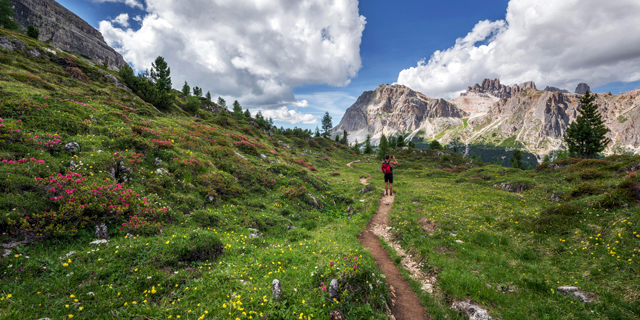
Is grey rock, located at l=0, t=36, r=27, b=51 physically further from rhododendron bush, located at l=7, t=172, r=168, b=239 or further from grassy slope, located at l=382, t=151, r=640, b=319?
grassy slope, located at l=382, t=151, r=640, b=319

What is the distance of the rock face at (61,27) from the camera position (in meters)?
136

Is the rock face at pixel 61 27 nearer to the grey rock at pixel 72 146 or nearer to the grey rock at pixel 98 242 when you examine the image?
the grey rock at pixel 72 146

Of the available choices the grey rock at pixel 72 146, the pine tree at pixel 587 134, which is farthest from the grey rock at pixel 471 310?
the pine tree at pixel 587 134

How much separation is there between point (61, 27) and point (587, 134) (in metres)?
284

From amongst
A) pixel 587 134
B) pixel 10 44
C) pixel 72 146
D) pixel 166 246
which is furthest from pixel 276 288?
pixel 587 134

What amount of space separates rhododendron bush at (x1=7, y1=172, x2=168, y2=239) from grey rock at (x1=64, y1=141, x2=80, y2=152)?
350cm

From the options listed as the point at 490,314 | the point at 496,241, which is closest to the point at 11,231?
the point at 490,314

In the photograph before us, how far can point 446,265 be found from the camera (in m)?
9.81

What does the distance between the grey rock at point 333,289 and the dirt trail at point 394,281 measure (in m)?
2.28

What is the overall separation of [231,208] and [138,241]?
6301mm

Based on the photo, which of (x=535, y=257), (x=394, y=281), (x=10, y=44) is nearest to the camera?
(x=394, y=281)

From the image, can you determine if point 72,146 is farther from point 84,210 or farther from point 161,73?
point 161,73

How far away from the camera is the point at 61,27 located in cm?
14962

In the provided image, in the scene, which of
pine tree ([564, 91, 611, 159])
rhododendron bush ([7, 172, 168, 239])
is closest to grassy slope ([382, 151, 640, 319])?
rhododendron bush ([7, 172, 168, 239])
